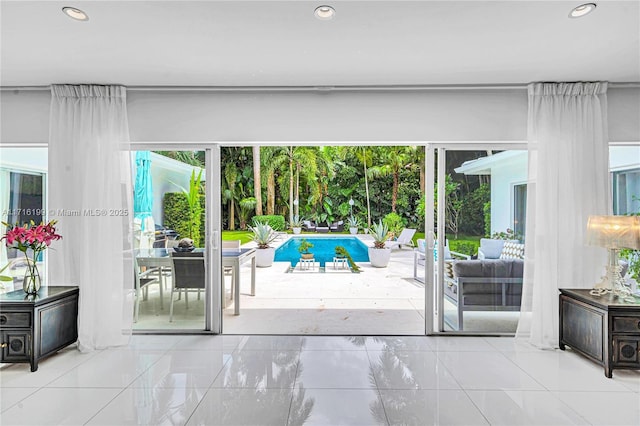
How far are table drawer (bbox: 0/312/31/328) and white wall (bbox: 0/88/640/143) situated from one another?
196 centimetres

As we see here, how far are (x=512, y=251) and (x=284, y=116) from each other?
3012mm

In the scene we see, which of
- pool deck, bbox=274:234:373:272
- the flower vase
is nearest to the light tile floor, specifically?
the flower vase

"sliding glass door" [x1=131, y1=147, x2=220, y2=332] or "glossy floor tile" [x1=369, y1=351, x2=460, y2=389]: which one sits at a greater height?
"sliding glass door" [x1=131, y1=147, x2=220, y2=332]

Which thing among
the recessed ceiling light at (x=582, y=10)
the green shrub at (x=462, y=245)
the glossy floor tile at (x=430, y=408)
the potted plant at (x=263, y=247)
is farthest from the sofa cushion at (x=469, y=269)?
the potted plant at (x=263, y=247)

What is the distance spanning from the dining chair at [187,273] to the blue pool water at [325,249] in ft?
21.4

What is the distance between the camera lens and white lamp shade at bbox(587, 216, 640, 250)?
3.24 meters

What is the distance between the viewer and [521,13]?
8.32 ft

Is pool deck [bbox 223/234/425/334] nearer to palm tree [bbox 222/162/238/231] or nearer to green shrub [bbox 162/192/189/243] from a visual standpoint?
green shrub [bbox 162/192/189/243]

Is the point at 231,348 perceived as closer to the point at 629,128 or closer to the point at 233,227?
the point at 629,128

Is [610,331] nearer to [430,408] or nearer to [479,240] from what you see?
[479,240]

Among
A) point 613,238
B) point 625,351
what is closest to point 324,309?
point 625,351

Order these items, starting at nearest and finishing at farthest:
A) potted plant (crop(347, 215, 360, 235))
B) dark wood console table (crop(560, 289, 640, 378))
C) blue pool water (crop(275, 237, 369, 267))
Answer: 1. dark wood console table (crop(560, 289, 640, 378))
2. blue pool water (crop(275, 237, 369, 267))
3. potted plant (crop(347, 215, 360, 235))

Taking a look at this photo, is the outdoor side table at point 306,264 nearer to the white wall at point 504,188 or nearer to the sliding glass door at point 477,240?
the sliding glass door at point 477,240

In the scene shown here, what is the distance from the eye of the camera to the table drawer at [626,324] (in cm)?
312
